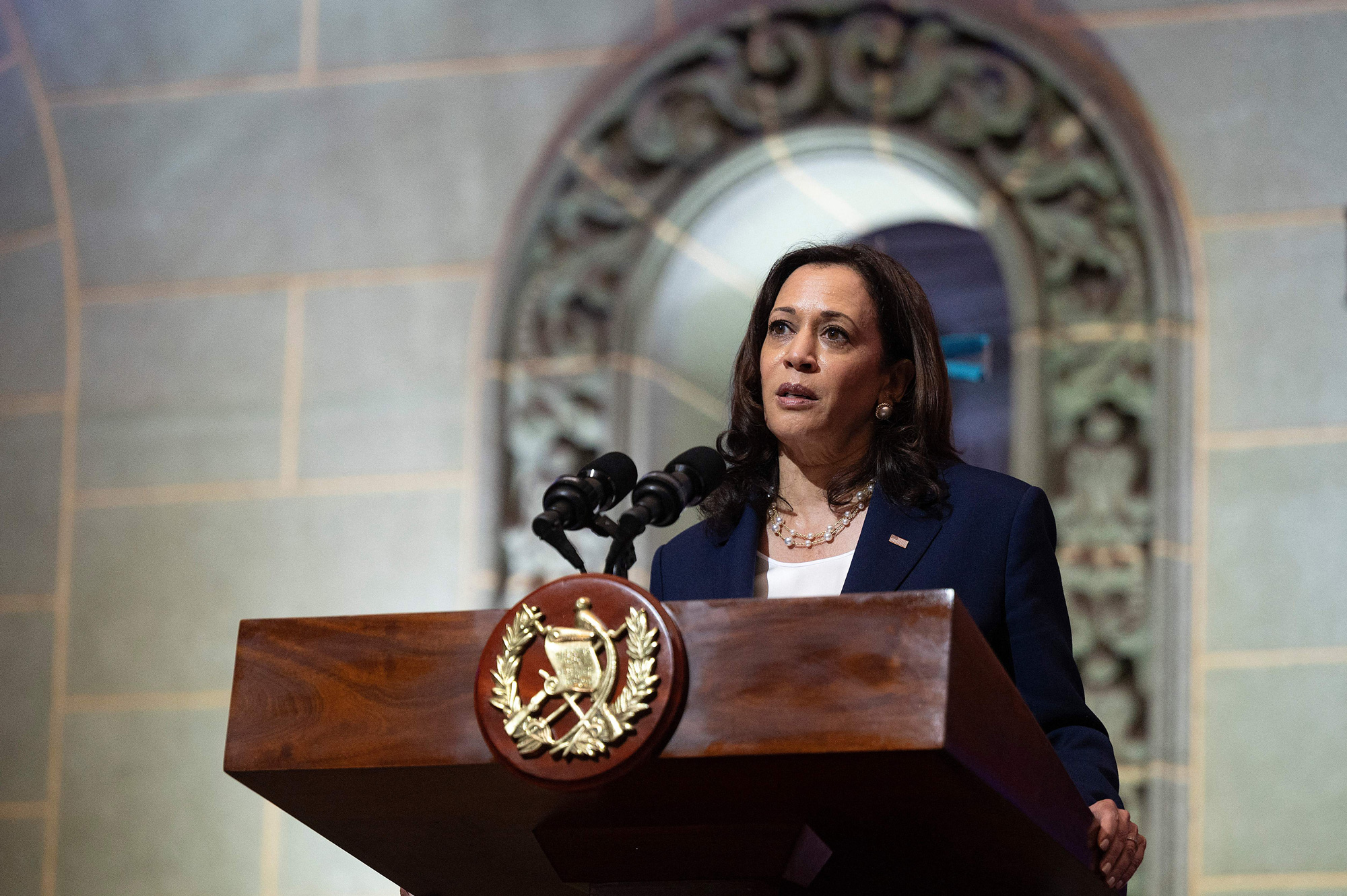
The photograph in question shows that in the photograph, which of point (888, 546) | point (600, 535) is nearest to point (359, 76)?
point (888, 546)

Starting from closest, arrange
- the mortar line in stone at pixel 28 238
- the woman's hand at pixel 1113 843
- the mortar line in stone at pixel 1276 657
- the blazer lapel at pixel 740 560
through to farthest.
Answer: the woman's hand at pixel 1113 843, the blazer lapel at pixel 740 560, the mortar line in stone at pixel 1276 657, the mortar line in stone at pixel 28 238

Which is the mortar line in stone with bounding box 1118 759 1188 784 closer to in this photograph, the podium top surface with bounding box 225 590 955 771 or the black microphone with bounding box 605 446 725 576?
the black microphone with bounding box 605 446 725 576

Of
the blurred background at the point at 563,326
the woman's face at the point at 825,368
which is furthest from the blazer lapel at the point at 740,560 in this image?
the blurred background at the point at 563,326

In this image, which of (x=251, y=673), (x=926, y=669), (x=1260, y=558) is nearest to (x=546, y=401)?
(x=1260, y=558)

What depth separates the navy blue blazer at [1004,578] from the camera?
1998mm

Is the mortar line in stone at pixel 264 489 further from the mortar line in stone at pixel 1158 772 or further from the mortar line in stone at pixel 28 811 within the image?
the mortar line in stone at pixel 1158 772

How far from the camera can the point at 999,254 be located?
3848 mm

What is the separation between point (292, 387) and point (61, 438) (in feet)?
2.08

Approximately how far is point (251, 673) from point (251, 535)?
271 cm

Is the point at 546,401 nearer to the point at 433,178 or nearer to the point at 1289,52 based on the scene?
the point at 433,178

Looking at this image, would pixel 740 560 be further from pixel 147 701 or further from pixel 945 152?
pixel 147 701

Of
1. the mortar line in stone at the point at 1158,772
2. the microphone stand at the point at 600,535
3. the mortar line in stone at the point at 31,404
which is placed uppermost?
the mortar line in stone at the point at 31,404

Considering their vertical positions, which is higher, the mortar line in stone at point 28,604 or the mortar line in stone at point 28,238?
the mortar line in stone at point 28,238

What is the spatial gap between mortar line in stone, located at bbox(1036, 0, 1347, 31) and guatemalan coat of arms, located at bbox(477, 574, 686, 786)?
2820mm
